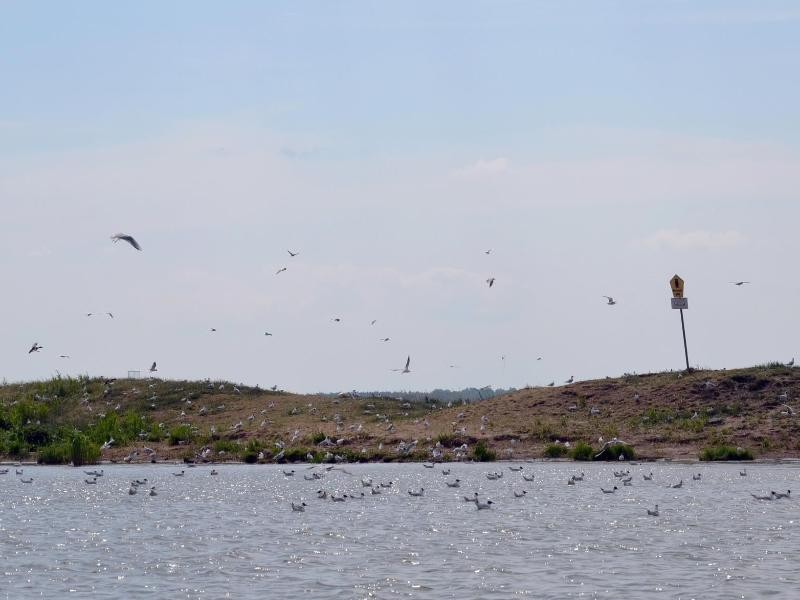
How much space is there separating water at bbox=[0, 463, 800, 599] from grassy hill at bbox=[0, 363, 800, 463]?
4.63 m

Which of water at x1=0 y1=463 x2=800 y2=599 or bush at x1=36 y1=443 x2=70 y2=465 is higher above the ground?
bush at x1=36 y1=443 x2=70 y2=465

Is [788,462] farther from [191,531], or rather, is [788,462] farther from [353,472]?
[191,531]

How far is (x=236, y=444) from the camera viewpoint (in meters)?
47.8

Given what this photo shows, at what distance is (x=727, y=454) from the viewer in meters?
40.8

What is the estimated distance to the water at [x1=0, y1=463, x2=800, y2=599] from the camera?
860 inches

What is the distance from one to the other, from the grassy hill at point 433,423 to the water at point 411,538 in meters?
4.63

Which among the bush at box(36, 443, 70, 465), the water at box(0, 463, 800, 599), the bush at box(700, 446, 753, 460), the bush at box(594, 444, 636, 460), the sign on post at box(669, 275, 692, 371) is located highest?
the sign on post at box(669, 275, 692, 371)

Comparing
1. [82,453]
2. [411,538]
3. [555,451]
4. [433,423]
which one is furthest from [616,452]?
[82,453]

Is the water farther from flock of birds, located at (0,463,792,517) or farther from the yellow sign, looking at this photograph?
the yellow sign

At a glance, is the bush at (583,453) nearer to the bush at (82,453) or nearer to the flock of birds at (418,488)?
the flock of birds at (418,488)

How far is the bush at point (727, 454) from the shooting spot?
40.7 m

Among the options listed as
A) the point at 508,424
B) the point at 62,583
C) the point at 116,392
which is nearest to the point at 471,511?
the point at 62,583

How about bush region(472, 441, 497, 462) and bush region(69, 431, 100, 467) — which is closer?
bush region(472, 441, 497, 462)

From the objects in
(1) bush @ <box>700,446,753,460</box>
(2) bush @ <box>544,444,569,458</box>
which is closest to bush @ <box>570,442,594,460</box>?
(2) bush @ <box>544,444,569,458</box>
